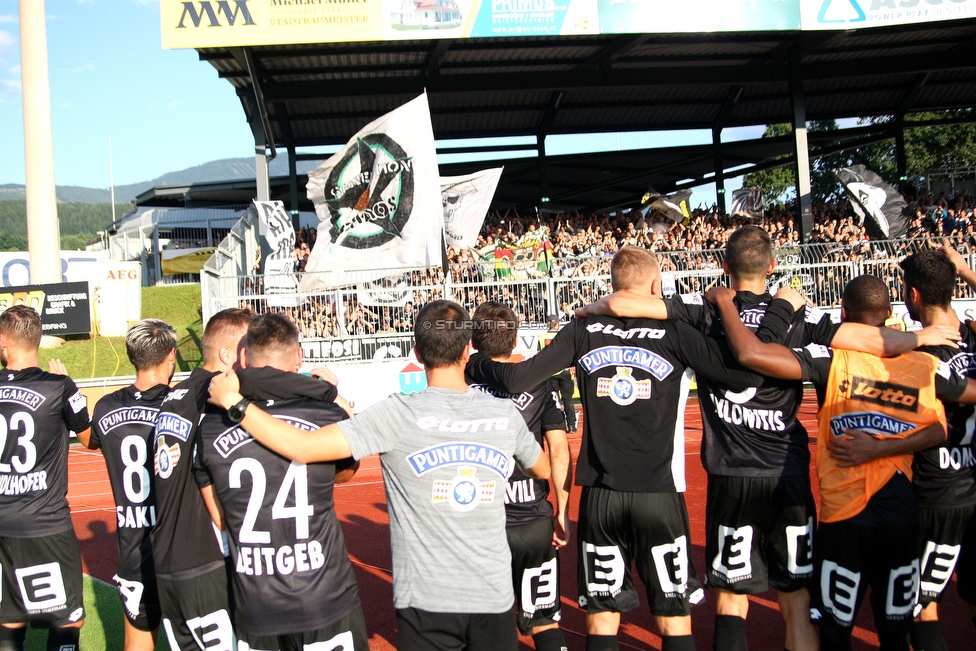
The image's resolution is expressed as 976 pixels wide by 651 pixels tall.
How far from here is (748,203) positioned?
2028 centimetres

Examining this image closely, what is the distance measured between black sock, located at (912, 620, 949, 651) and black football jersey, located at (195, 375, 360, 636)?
3111mm

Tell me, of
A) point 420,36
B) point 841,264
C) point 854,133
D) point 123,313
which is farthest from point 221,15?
point 854,133

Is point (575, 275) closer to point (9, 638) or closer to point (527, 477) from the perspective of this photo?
point (527, 477)

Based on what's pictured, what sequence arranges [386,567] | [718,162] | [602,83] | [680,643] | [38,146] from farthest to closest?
1. [718,162]
2. [602,83]
3. [38,146]
4. [386,567]
5. [680,643]

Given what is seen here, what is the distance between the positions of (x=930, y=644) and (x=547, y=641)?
2.04 m

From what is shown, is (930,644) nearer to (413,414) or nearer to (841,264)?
(413,414)

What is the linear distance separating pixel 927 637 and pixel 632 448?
6.23ft

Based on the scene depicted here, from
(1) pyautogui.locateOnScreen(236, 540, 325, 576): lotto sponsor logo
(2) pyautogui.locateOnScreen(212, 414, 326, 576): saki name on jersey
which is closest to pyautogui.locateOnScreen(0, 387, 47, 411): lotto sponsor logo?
(2) pyautogui.locateOnScreen(212, 414, 326, 576): saki name on jersey

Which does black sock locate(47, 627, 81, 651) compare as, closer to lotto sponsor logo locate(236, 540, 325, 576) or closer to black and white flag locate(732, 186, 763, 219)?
lotto sponsor logo locate(236, 540, 325, 576)

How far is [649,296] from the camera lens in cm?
401

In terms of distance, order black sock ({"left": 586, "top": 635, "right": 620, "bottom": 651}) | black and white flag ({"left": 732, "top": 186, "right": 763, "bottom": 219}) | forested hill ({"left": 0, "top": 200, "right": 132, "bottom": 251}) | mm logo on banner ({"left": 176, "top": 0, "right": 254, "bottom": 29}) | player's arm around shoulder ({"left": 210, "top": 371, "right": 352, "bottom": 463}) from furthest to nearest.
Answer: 1. forested hill ({"left": 0, "top": 200, "right": 132, "bottom": 251})
2. black and white flag ({"left": 732, "top": 186, "right": 763, "bottom": 219})
3. mm logo on banner ({"left": 176, "top": 0, "right": 254, "bottom": 29})
4. black sock ({"left": 586, "top": 635, "right": 620, "bottom": 651})
5. player's arm around shoulder ({"left": 210, "top": 371, "right": 352, "bottom": 463})

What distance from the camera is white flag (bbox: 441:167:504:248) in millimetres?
15227

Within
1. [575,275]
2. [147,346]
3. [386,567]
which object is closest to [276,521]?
[147,346]

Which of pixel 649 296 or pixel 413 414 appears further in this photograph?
pixel 649 296
